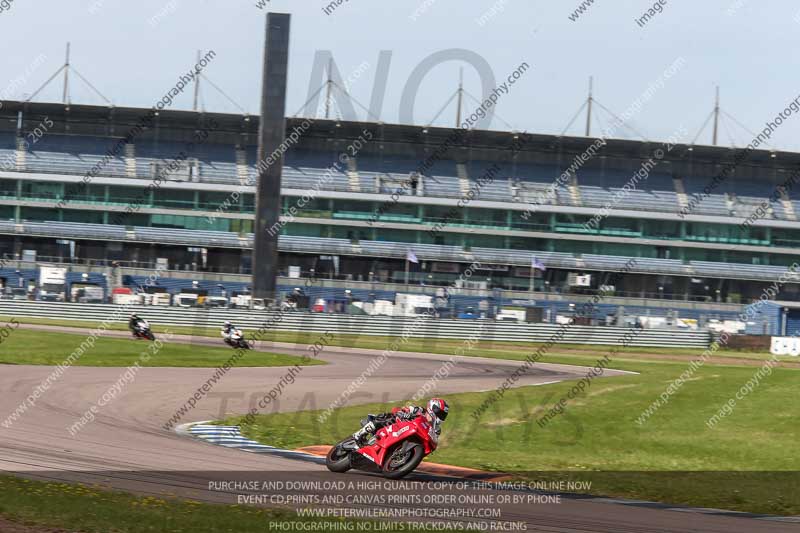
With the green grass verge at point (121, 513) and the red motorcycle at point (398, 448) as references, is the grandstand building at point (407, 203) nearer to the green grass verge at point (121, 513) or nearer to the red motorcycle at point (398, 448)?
the red motorcycle at point (398, 448)

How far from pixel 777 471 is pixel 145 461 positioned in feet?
34.3

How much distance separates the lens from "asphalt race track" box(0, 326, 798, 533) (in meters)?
11.3

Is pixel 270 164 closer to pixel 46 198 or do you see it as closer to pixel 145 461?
pixel 46 198

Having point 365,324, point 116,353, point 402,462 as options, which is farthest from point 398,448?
point 365,324

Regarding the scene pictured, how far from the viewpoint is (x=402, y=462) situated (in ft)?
43.1

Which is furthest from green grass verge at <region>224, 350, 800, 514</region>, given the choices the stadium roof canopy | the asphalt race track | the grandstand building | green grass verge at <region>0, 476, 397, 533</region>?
the stadium roof canopy

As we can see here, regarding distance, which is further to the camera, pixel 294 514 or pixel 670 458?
pixel 670 458

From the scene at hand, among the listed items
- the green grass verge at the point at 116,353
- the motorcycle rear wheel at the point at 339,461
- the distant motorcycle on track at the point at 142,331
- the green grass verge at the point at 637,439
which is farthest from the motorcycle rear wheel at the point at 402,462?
the distant motorcycle on track at the point at 142,331

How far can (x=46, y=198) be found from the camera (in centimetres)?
6625

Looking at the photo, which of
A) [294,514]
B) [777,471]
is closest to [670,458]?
[777,471]

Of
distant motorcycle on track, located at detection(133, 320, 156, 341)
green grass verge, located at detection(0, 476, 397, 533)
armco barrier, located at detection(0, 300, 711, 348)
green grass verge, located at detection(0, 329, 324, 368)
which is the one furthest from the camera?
armco barrier, located at detection(0, 300, 711, 348)

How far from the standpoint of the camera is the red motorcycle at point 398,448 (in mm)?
13117

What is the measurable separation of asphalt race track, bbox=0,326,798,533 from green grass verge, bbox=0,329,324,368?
1.42m

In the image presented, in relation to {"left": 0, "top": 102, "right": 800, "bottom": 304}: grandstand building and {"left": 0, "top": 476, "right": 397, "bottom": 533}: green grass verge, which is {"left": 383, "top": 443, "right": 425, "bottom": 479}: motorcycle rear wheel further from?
{"left": 0, "top": 102, "right": 800, "bottom": 304}: grandstand building
